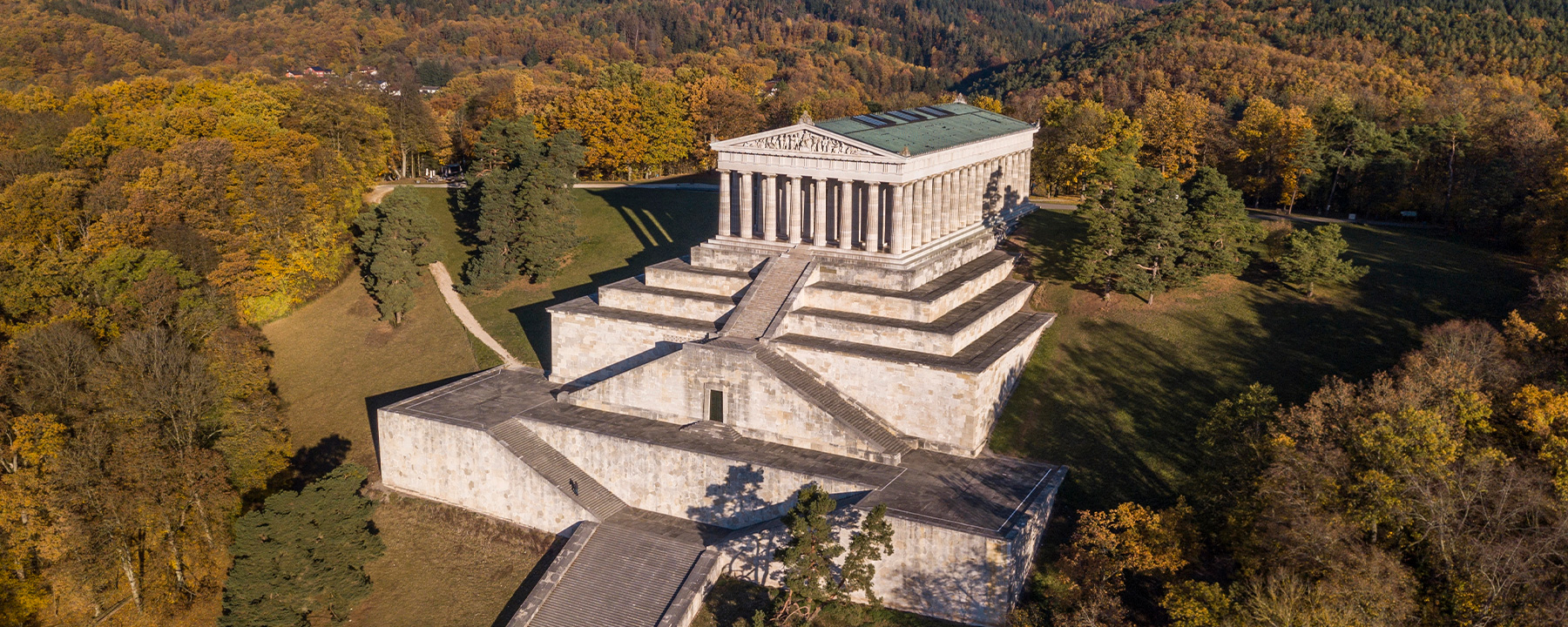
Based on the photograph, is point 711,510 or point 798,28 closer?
point 711,510

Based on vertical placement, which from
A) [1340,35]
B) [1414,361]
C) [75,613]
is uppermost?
[1340,35]

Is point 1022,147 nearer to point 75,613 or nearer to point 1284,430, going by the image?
point 1284,430

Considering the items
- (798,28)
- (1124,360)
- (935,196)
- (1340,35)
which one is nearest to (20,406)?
(935,196)

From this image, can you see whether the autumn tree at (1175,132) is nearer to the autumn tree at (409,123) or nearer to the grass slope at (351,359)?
the grass slope at (351,359)

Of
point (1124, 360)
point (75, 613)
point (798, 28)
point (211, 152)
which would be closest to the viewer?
point (75, 613)

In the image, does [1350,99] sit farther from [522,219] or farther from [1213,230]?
[522,219]

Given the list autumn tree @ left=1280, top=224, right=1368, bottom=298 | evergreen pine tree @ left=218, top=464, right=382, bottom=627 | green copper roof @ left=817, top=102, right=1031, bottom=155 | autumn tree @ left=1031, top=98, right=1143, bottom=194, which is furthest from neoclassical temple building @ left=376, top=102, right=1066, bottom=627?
autumn tree @ left=1031, top=98, right=1143, bottom=194

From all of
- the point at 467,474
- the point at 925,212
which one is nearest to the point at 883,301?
the point at 925,212

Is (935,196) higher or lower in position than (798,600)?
higher
